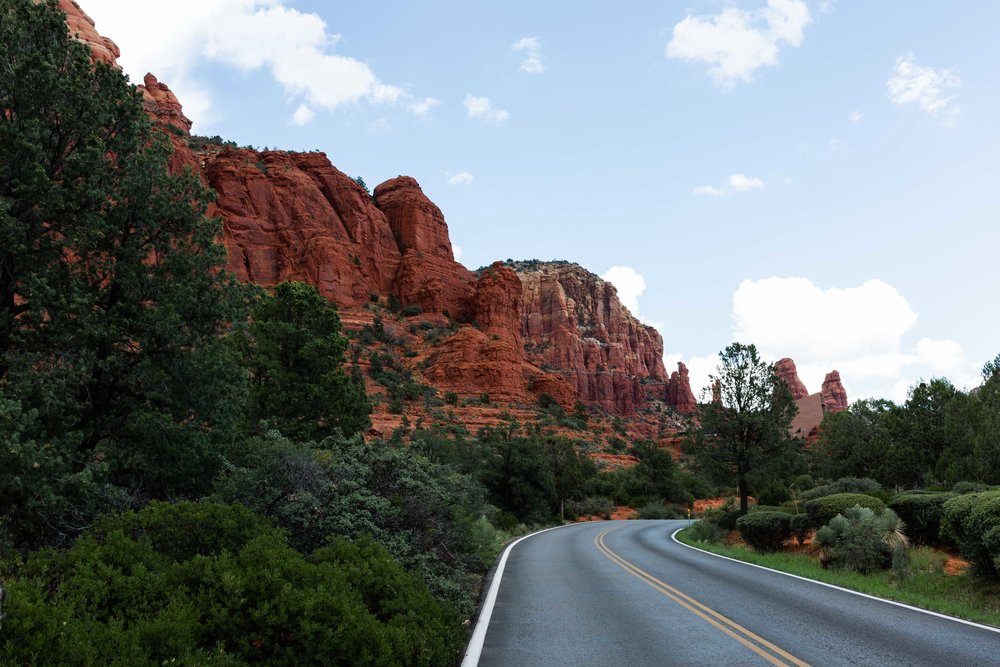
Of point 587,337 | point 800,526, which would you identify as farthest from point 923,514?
point 587,337

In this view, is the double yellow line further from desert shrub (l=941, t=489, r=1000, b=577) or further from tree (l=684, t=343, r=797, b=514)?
tree (l=684, t=343, r=797, b=514)

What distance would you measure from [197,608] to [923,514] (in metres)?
18.4

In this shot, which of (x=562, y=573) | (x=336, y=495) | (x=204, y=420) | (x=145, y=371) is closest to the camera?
(x=336, y=495)

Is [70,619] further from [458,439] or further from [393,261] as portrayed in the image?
[393,261]

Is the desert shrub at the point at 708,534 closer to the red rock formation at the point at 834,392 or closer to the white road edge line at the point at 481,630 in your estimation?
the white road edge line at the point at 481,630

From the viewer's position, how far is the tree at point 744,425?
27.2 meters

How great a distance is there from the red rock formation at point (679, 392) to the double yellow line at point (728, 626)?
15738 centimetres

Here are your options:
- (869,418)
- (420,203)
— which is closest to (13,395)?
(869,418)

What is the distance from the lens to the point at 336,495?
9898mm

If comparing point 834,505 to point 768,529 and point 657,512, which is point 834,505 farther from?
point 657,512

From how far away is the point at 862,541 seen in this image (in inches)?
573

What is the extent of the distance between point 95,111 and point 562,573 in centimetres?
1439

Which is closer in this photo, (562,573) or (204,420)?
(204,420)

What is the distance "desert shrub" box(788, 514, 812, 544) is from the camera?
61.7ft
